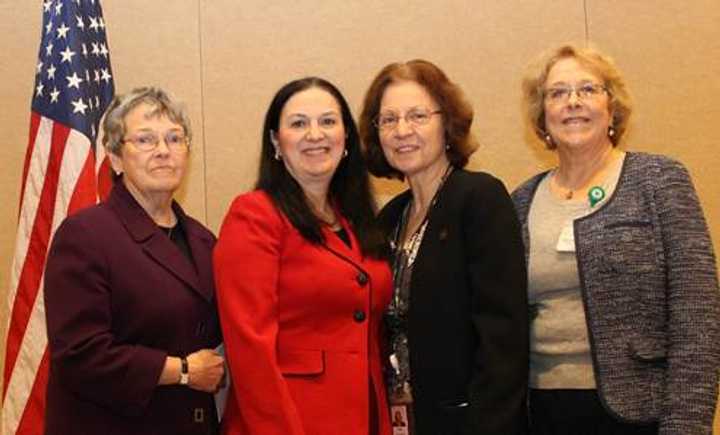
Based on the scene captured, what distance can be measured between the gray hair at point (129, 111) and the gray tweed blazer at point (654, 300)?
1.26 metres

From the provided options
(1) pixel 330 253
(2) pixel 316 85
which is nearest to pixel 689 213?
(1) pixel 330 253

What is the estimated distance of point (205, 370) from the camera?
224 cm

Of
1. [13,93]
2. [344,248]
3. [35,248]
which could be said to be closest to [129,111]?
[344,248]

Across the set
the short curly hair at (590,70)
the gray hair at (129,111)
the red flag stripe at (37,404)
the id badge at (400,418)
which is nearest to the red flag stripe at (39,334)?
the red flag stripe at (37,404)

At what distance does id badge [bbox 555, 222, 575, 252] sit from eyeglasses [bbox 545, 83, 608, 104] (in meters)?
0.38

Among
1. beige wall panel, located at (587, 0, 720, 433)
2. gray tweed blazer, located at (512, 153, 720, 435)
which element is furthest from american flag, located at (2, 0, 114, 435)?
beige wall panel, located at (587, 0, 720, 433)

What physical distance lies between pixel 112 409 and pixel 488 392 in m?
1.02

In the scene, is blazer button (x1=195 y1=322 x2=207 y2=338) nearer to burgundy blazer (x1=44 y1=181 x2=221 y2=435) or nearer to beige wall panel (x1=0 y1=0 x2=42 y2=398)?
burgundy blazer (x1=44 y1=181 x2=221 y2=435)

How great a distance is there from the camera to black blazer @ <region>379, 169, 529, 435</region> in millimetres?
2004

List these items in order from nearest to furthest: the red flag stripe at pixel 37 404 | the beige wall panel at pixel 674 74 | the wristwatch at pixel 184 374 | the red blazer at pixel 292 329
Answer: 1. the red blazer at pixel 292 329
2. the wristwatch at pixel 184 374
3. the red flag stripe at pixel 37 404
4. the beige wall panel at pixel 674 74

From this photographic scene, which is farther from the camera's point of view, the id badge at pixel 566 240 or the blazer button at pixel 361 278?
the blazer button at pixel 361 278

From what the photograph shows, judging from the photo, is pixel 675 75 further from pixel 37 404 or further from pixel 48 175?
pixel 37 404

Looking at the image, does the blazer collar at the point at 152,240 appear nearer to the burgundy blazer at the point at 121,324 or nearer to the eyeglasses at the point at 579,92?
the burgundy blazer at the point at 121,324

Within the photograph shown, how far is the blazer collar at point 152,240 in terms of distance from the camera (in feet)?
7.51
